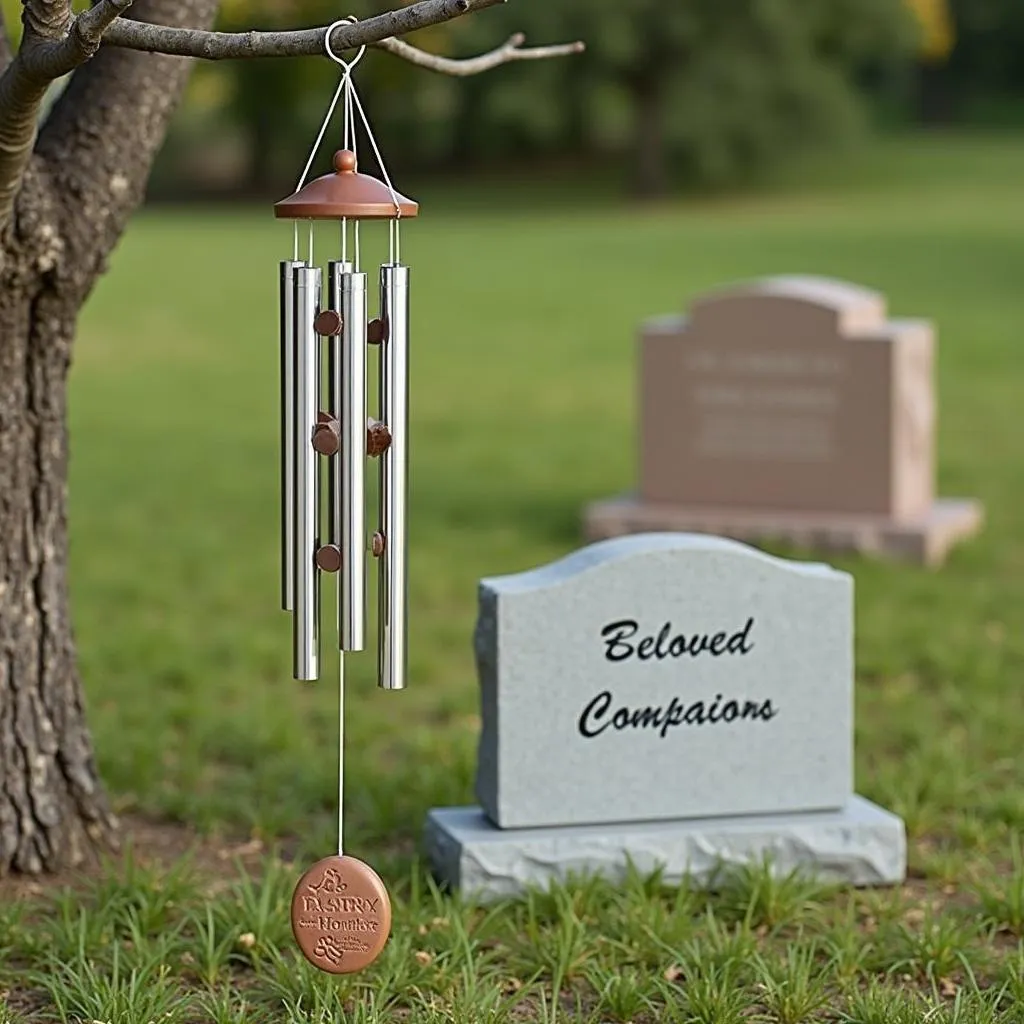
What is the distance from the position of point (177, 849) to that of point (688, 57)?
138 ft

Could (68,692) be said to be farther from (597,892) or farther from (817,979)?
(817,979)

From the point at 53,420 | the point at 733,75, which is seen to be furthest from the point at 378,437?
the point at 733,75

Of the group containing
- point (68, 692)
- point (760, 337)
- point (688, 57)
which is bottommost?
point (68, 692)

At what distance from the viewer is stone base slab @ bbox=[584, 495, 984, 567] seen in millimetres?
10891

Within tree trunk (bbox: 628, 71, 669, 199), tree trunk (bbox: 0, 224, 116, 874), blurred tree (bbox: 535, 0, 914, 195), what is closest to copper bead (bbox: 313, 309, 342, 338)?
tree trunk (bbox: 0, 224, 116, 874)

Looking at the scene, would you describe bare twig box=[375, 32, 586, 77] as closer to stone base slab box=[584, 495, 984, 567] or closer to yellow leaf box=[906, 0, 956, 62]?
stone base slab box=[584, 495, 984, 567]

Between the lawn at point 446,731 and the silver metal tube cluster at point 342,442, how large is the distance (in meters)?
0.92

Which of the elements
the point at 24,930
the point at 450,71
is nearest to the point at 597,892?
the point at 24,930

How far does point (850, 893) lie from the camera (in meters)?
5.38

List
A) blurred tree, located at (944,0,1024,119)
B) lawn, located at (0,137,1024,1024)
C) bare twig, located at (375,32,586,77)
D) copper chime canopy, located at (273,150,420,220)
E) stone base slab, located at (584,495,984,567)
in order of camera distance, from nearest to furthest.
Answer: copper chime canopy, located at (273,150,420,220) → lawn, located at (0,137,1024,1024) → bare twig, located at (375,32,586,77) → stone base slab, located at (584,495,984,567) → blurred tree, located at (944,0,1024,119)

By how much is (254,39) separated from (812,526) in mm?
7680

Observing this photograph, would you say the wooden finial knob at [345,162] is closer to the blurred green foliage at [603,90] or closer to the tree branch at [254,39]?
the tree branch at [254,39]

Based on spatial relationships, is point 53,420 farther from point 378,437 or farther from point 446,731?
point 446,731

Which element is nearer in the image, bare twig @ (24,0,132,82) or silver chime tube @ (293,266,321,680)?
bare twig @ (24,0,132,82)
